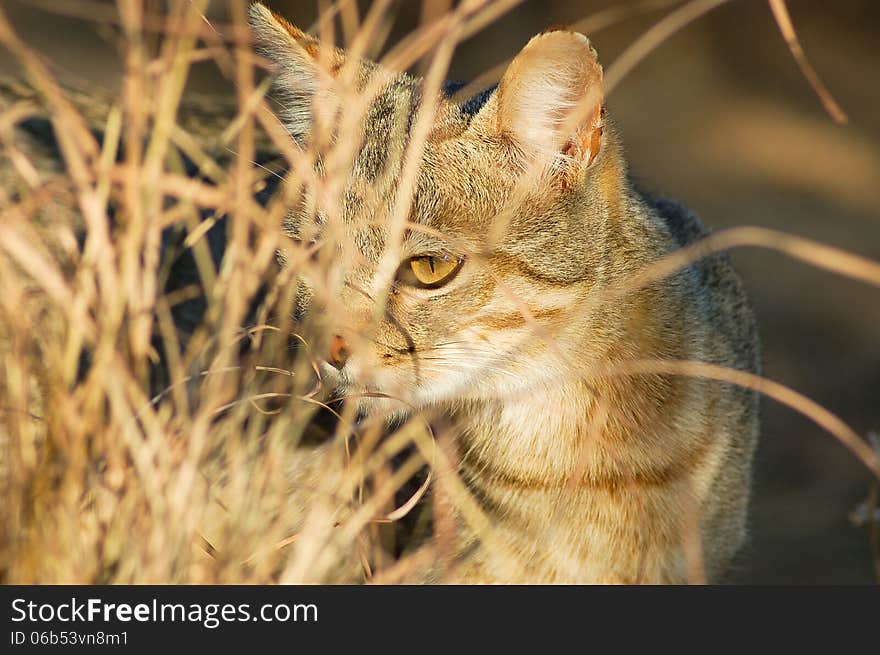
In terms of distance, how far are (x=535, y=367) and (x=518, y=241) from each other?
0.72ft

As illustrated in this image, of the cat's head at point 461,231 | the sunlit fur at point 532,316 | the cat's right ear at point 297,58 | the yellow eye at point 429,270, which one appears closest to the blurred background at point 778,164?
the sunlit fur at point 532,316

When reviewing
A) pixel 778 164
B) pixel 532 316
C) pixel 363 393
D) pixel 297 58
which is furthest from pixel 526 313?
pixel 778 164

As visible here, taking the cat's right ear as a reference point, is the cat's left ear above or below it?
above

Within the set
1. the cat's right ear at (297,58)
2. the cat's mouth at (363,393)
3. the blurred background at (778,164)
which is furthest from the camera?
the blurred background at (778,164)

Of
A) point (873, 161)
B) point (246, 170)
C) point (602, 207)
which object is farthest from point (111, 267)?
point (873, 161)

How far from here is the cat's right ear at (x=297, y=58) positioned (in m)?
1.88

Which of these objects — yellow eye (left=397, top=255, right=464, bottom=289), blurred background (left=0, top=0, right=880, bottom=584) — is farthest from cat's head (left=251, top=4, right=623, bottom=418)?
blurred background (left=0, top=0, right=880, bottom=584)

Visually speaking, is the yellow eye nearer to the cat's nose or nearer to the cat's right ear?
the cat's nose

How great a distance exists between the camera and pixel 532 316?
182cm

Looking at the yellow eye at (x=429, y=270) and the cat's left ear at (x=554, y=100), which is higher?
the cat's left ear at (x=554, y=100)

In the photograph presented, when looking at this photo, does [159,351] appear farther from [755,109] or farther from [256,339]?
[755,109]

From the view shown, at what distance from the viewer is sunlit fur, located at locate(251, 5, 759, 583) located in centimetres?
177

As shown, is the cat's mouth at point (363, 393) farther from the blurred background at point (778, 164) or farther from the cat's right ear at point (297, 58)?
the blurred background at point (778, 164)

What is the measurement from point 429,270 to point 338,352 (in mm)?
212
